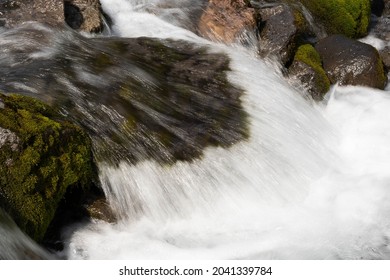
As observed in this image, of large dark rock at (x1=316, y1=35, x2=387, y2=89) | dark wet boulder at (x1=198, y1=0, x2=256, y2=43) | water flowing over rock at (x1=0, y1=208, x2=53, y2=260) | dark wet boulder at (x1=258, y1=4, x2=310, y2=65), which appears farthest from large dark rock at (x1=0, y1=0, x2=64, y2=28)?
large dark rock at (x1=316, y1=35, x2=387, y2=89)

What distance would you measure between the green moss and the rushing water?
4.10 ft

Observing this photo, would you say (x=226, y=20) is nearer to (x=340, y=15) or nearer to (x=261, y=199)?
A: (x=340, y=15)

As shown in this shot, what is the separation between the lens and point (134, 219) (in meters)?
6.42

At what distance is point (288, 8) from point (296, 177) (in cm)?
520

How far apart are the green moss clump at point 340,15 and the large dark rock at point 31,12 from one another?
627cm

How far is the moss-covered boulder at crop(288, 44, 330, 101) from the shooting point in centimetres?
1038

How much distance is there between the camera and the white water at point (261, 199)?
623 cm

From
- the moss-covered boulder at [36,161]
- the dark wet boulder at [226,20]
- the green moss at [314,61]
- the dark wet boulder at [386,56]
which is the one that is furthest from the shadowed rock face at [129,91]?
the dark wet boulder at [386,56]

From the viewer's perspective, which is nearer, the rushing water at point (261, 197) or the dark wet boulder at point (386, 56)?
the rushing water at point (261, 197)

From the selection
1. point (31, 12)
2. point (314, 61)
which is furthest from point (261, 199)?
point (31, 12)


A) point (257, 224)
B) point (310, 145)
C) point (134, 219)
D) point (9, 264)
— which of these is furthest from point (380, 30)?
point (9, 264)

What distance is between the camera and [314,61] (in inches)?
429

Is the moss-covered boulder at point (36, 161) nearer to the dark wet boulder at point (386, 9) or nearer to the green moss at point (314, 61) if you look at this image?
the green moss at point (314, 61)

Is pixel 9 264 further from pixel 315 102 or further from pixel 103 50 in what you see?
pixel 315 102
